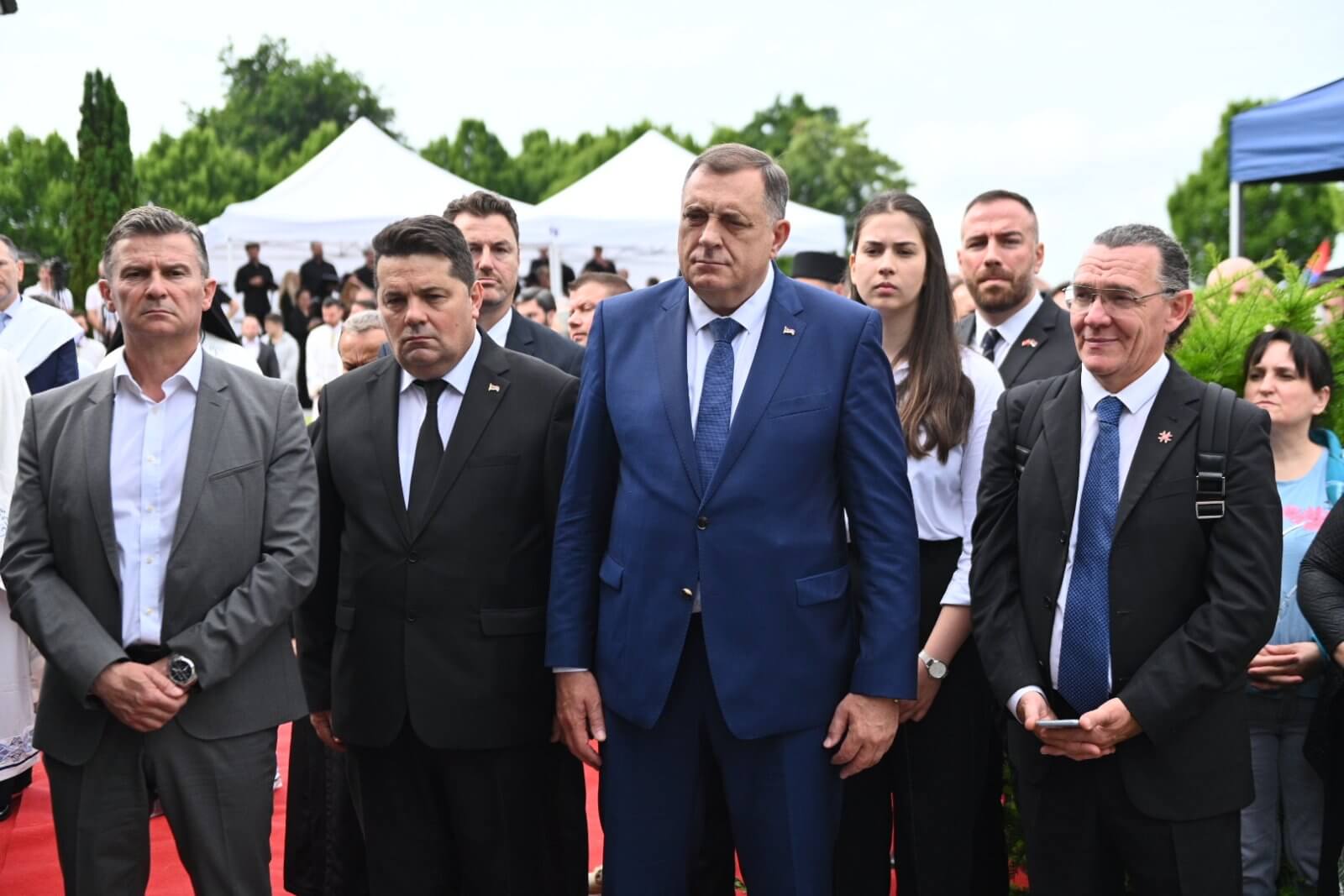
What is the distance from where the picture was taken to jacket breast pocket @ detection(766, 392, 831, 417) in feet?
9.46

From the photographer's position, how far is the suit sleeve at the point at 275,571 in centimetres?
297

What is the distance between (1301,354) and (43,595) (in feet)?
11.0

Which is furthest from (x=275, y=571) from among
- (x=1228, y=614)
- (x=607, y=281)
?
(x=607, y=281)

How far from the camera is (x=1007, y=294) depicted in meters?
4.68

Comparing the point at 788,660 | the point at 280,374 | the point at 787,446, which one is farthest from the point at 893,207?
the point at 280,374

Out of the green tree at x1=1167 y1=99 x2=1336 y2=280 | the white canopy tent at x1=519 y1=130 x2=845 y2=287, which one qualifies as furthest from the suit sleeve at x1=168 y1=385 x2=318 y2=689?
the green tree at x1=1167 y1=99 x2=1336 y2=280

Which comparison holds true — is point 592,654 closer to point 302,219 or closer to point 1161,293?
point 1161,293

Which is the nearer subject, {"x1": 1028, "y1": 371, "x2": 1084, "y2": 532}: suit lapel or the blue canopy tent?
{"x1": 1028, "y1": 371, "x2": 1084, "y2": 532}: suit lapel

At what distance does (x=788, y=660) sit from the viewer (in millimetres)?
2881

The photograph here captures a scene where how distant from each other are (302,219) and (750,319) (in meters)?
13.4

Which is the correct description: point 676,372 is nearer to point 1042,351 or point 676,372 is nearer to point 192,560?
point 192,560

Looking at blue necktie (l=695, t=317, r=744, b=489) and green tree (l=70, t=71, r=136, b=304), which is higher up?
green tree (l=70, t=71, r=136, b=304)

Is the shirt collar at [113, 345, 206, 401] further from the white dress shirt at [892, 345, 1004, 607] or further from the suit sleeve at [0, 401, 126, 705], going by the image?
the white dress shirt at [892, 345, 1004, 607]

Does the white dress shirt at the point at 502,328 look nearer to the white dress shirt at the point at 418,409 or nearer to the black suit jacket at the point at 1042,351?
the white dress shirt at the point at 418,409
